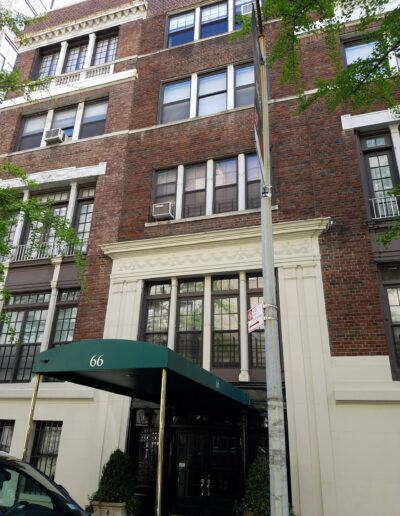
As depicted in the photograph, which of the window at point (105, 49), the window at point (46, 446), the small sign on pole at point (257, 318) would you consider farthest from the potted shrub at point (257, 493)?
the window at point (105, 49)

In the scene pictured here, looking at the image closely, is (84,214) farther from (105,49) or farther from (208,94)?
(105,49)

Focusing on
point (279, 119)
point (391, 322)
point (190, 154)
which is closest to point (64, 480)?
point (391, 322)

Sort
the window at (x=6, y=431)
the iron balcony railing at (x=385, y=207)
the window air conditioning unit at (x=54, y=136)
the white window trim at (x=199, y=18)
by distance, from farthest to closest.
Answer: the window air conditioning unit at (x=54, y=136) < the white window trim at (x=199, y=18) < the window at (x=6, y=431) < the iron balcony railing at (x=385, y=207)

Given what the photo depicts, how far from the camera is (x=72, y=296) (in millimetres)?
13594

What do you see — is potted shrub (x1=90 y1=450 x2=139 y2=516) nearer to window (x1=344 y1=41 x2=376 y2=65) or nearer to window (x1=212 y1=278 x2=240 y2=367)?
window (x1=212 y1=278 x2=240 y2=367)

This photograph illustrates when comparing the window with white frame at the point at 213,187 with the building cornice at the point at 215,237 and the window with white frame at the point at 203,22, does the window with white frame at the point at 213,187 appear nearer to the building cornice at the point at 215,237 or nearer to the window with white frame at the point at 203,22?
the building cornice at the point at 215,237

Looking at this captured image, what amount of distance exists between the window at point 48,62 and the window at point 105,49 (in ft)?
6.51

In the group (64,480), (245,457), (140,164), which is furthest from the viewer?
(140,164)

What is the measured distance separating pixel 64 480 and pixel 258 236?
8.09m

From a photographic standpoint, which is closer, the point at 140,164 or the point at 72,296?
the point at 72,296

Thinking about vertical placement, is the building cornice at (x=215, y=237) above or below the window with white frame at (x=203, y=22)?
below

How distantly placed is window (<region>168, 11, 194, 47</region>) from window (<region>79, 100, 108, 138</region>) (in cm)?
371

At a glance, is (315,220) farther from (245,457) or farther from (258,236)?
(245,457)

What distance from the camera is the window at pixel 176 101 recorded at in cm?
1533
